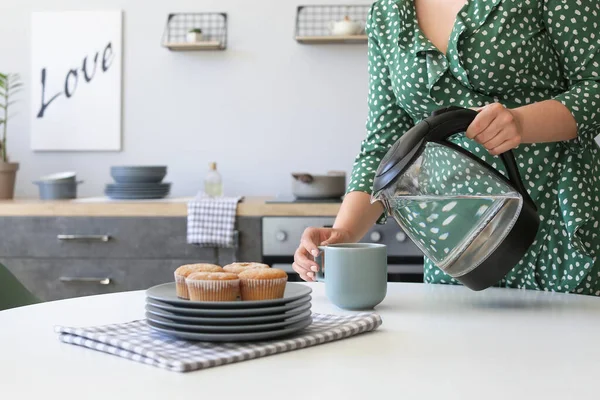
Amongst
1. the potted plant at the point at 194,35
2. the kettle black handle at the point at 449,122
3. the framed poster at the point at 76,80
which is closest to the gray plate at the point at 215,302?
the kettle black handle at the point at 449,122

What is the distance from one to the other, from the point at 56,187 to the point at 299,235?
97 centimetres

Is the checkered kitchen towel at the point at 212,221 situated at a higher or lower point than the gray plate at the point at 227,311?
lower

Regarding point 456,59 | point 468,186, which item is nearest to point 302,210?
point 456,59

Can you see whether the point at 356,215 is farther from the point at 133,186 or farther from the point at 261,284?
the point at 133,186

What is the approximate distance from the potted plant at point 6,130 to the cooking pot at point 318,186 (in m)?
1.15

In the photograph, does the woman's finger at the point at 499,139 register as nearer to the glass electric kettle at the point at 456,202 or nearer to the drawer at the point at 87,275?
the glass electric kettle at the point at 456,202

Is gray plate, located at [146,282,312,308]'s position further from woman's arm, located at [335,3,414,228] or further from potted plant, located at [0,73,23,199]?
potted plant, located at [0,73,23,199]

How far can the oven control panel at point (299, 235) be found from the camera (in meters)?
2.76

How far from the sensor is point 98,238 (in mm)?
2855

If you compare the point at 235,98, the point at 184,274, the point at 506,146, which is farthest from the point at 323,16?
the point at 184,274

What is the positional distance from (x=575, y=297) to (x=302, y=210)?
1569mm

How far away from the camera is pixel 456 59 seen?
4.40 ft

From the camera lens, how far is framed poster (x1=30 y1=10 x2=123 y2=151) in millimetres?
3316

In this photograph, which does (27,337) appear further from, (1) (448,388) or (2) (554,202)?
(2) (554,202)
